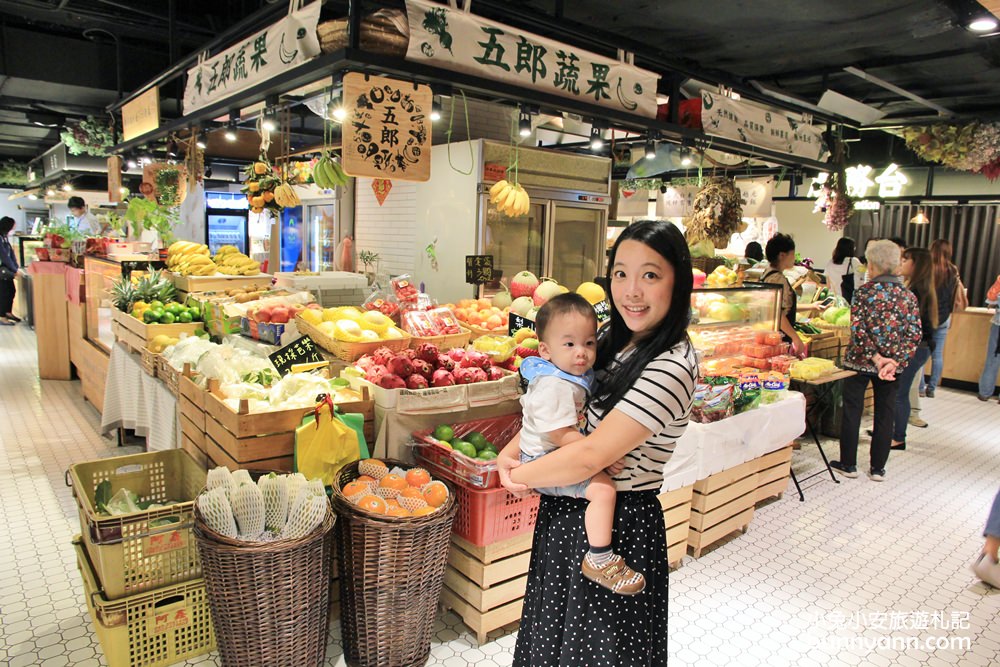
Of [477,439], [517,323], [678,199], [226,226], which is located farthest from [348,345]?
[226,226]

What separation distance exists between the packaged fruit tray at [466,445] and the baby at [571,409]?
37.8 inches

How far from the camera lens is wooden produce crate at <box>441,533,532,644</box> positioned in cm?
296

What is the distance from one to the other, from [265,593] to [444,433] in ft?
3.51

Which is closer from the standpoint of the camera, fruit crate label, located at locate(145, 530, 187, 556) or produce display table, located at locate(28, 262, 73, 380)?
fruit crate label, located at locate(145, 530, 187, 556)

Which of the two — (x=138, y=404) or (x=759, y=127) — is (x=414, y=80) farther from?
(x=759, y=127)

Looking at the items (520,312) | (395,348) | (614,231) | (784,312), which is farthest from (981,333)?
(395,348)

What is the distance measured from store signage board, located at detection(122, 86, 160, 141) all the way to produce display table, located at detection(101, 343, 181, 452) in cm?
256

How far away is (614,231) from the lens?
14180mm

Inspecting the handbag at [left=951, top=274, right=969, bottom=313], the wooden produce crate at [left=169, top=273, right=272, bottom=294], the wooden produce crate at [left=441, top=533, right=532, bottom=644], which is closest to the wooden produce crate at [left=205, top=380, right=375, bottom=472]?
the wooden produce crate at [left=441, top=533, right=532, bottom=644]

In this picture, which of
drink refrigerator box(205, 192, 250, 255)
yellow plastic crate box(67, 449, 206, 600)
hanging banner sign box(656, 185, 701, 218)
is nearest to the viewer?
yellow plastic crate box(67, 449, 206, 600)

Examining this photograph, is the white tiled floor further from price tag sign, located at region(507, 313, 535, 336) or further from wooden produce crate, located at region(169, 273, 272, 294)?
price tag sign, located at region(507, 313, 535, 336)

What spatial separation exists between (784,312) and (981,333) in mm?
5534

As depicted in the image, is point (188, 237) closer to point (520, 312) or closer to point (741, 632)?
point (520, 312)

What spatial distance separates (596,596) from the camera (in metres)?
1.83
